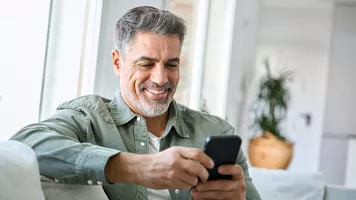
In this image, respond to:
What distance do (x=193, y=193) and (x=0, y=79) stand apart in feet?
3.95

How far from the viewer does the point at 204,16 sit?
4.69 metres

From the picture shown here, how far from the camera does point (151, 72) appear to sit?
168 centimetres

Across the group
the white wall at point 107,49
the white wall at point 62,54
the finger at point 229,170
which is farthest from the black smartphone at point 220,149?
the white wall at point 107,49

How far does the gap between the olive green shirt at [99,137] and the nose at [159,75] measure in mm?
122

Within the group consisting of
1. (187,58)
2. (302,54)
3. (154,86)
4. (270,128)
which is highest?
(302,54)

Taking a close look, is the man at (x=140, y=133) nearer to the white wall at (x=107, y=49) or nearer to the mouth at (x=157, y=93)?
the mouth at (x=157, y=93)

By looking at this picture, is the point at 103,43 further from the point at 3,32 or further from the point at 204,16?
the point at 204,16

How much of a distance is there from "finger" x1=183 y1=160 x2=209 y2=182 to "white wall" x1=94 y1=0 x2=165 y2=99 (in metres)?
1.81

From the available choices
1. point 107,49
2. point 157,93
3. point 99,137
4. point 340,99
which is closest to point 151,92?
point 157,93

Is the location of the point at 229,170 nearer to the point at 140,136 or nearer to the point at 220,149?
the point at 220,149

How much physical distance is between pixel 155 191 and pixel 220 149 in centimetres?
49

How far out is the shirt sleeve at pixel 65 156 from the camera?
3.95ft

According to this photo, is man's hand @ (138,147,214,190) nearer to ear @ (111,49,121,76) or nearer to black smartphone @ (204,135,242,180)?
black smartphone @ (204,135,242,180)

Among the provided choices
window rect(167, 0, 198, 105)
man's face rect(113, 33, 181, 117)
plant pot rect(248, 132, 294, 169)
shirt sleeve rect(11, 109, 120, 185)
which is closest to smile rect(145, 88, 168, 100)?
man's face rect(113, 33, 181, 117)
